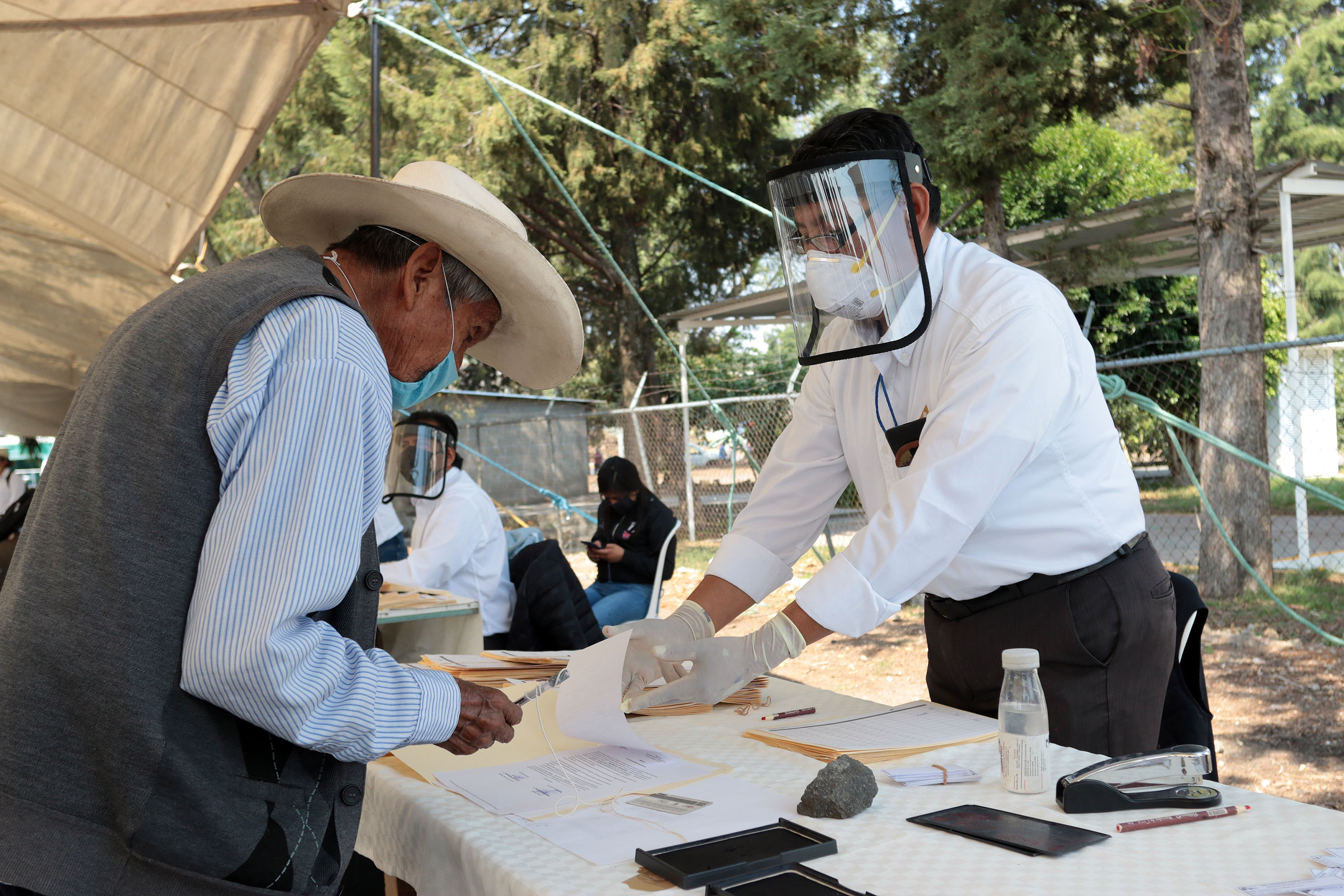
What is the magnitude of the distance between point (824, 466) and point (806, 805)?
1.06 meters

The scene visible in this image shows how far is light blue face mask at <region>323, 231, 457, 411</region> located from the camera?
159cm

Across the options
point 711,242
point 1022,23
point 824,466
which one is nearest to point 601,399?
point 711,242

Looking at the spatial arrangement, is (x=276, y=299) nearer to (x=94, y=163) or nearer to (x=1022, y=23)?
(x=94, y=163)

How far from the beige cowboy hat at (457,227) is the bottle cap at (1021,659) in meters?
0.93

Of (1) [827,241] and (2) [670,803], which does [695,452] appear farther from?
(2) [670,803]

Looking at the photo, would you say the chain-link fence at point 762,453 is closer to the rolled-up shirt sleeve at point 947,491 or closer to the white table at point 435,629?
the white table at point 435,629

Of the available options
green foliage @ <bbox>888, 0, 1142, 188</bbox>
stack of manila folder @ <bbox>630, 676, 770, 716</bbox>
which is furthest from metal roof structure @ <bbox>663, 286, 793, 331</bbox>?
stack of manila folder @ <bbox>630, 676, 770, 716</bbox>

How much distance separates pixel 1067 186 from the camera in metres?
14.5

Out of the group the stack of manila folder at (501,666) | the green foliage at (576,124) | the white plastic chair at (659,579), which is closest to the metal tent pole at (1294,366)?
the white plastic chair at (659,579)

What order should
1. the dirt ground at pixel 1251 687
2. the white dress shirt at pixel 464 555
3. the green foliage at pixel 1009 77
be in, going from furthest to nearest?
1. the green foliage at pixel 1009 77
2. the white dress shirt at pixel 464 555
3. the dirt ground at pixel 1251 687

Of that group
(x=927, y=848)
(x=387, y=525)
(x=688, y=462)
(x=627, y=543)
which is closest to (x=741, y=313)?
(x=688, y=462)

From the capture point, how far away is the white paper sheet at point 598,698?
5.40 ft

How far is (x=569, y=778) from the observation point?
164 centimetres

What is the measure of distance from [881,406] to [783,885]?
1221mm
